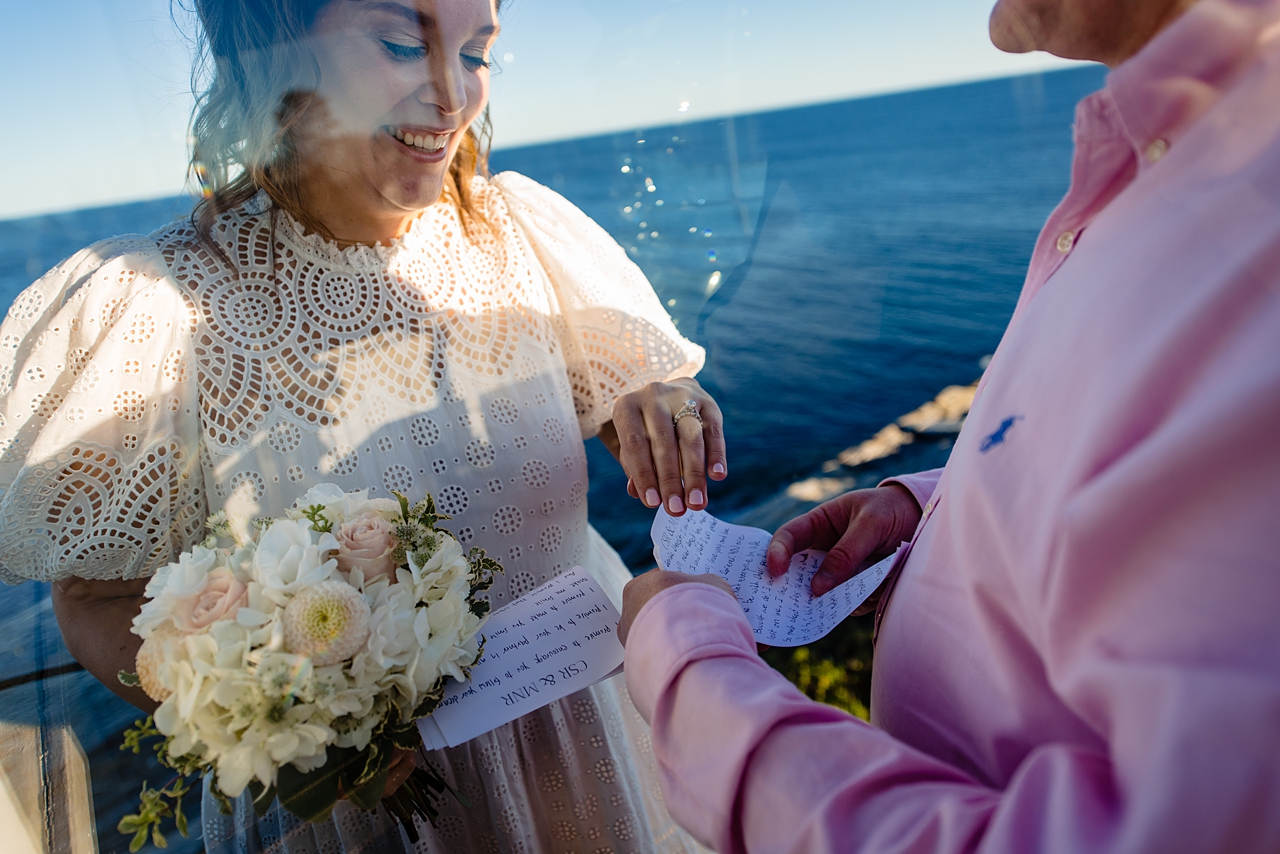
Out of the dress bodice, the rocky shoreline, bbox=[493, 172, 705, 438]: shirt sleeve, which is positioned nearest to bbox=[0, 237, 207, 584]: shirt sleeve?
the dress bodice

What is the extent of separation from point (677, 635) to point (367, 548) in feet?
1.38

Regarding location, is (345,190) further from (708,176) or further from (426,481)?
(708,176)

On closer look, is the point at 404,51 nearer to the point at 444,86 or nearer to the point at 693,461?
the point at 444,86

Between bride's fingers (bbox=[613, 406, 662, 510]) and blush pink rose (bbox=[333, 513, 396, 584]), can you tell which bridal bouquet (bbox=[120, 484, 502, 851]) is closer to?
blush pink rose (bbox=[333, 513, 396, 584])

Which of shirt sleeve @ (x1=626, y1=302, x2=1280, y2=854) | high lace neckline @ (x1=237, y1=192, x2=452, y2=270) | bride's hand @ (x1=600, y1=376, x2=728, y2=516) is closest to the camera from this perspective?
shirt sleeve @ (x1=626, y1=302, x2=1280, y2=854)

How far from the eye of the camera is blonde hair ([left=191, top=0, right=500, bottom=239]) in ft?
4.11

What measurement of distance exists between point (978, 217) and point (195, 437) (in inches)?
924

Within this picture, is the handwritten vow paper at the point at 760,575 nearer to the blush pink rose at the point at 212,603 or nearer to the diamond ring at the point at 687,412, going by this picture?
the diamond ring at the point at 687,412

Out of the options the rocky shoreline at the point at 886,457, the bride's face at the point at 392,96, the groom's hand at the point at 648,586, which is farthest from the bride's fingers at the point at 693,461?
the rocky shoreline at the point at 886,457

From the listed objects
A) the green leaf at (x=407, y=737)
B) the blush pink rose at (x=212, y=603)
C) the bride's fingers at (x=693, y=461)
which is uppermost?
the blush pink rose at (x=212, y=603)

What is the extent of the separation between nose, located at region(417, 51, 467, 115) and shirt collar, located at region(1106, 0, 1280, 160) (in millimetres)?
1100

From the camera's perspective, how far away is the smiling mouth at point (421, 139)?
53.6 inches

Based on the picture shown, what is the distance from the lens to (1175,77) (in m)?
0.59

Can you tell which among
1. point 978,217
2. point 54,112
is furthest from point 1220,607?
point 978,217
